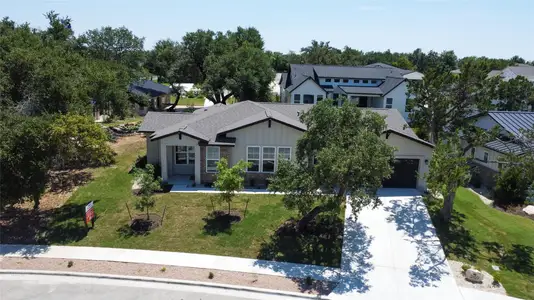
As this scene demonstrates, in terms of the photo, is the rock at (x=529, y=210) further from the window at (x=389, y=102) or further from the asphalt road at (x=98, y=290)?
the window at (x=389, y=102)

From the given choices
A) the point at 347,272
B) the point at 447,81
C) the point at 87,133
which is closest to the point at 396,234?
the point at 347,272

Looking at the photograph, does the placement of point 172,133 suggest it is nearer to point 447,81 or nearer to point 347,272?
point 347,272

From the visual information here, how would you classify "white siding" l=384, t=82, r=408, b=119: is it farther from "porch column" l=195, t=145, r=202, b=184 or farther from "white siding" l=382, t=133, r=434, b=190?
"porch column" l=195, t=145, r=202, b=184

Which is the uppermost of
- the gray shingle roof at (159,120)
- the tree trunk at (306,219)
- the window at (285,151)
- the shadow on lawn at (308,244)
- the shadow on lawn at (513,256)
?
the gray shingle roof at (159,120)

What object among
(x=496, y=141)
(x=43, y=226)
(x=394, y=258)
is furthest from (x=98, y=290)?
(x=496, y=141)

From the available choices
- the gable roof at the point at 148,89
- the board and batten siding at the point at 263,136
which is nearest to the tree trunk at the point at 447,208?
the board and batten siding at the point at 263,136
